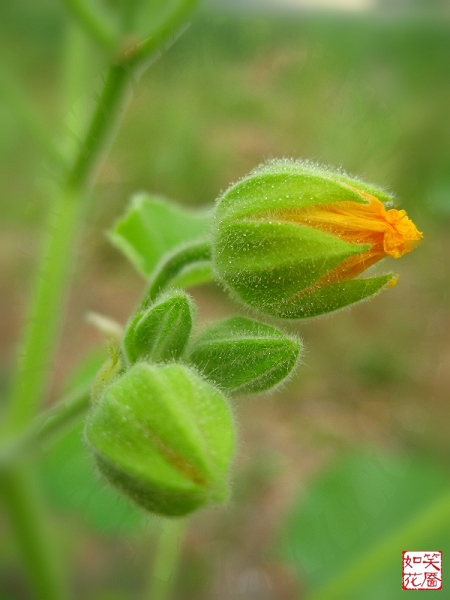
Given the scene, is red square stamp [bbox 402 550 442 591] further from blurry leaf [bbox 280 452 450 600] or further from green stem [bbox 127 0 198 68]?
green stem [bbox 127 0 198 68]

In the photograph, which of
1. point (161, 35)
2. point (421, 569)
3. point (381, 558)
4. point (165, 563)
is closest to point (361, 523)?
point (381, 558)

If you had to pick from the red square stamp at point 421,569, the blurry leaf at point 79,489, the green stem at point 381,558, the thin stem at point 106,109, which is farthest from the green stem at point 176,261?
the green stem at point 381,558

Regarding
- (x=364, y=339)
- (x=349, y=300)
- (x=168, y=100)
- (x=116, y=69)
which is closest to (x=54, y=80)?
(x=168, y=100)

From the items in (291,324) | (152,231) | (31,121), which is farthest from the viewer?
(291,324)

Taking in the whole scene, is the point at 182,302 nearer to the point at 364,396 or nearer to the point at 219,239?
the point at 219,239

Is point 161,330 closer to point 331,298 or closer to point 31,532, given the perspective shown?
point 331,298
